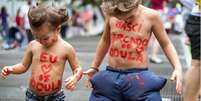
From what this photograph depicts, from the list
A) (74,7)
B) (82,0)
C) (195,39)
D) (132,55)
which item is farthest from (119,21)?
(74,7)

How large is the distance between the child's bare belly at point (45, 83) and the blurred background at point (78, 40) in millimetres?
917

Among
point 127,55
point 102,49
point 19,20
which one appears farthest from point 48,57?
point 19,20

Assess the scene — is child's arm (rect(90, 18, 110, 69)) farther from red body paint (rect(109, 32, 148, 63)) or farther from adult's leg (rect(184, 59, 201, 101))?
adult's leg (rect(184, 59, 201, 101))

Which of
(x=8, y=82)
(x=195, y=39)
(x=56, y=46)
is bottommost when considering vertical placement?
(x=8, y=82)

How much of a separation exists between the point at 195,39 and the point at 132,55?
1.25m

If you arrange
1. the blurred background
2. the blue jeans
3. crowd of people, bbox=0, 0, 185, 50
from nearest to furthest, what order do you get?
the blue jeans < the blurred background < crowd of people, bbox=0, 0, 185, 50

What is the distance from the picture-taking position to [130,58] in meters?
4.38

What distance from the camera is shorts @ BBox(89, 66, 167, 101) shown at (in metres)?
4.28

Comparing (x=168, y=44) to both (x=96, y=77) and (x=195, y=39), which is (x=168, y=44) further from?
(x=195, y=39)

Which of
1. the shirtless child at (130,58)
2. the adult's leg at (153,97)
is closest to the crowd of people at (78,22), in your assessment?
the shirtless child at (130,58)

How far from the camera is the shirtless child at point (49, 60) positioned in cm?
444

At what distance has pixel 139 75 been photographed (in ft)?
14.2

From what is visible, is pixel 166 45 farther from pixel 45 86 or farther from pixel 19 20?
pixel 19 20

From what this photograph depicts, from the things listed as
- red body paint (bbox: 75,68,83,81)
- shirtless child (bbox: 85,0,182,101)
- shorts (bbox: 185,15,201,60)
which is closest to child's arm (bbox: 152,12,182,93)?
shirtless child (bbox: 85,0,182,101)
